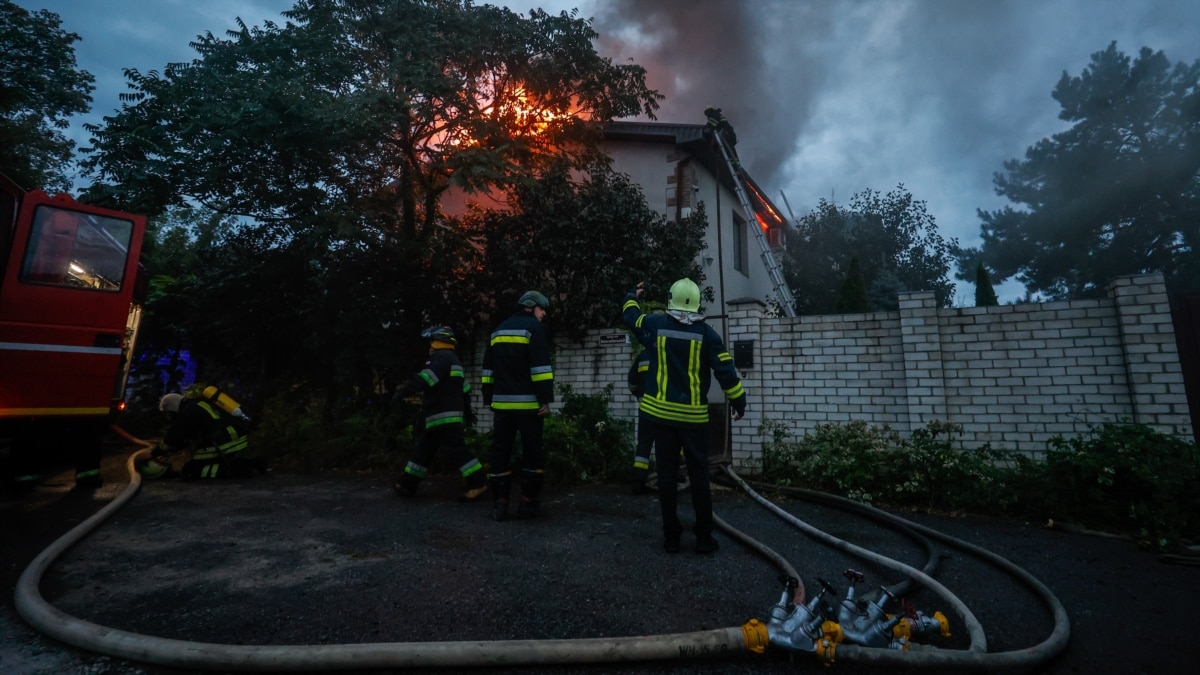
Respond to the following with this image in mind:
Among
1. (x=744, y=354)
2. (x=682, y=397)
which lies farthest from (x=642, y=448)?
(x=744, y=354)

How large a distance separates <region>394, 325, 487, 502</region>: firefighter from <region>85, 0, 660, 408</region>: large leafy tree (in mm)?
2858

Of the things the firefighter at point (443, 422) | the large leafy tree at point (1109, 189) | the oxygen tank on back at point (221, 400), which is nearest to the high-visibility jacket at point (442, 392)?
the firefighter at point (443, 422)

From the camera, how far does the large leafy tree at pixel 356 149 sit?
711 cm

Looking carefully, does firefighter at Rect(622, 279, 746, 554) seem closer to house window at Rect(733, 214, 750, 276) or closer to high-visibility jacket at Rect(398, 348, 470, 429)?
high-visibility jacket at Rect(398, 348, 470, 429)

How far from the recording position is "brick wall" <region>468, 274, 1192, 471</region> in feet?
15.5

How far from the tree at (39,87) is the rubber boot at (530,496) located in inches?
683

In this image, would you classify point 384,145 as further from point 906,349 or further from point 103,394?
point 906,349

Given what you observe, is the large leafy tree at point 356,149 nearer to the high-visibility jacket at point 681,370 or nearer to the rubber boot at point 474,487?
the rubber boot at point 474,487

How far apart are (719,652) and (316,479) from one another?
244 inches

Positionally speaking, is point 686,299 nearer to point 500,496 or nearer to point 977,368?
point 500,496

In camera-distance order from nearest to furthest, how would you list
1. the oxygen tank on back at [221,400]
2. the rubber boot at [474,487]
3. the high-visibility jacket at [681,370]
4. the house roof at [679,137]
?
1. the high-visibility jacket at [681,370]
2. the rubber boot at [474,487]
3. the oxygen tank on back at [221,400]
4. the house roof at [679,137]

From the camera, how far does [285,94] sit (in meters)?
6.71


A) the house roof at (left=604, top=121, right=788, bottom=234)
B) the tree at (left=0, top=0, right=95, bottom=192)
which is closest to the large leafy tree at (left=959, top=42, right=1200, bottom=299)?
the house roof at (left=604, top=121, right=788, bottom=234)

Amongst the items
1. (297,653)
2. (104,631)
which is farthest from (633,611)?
(104,631)
